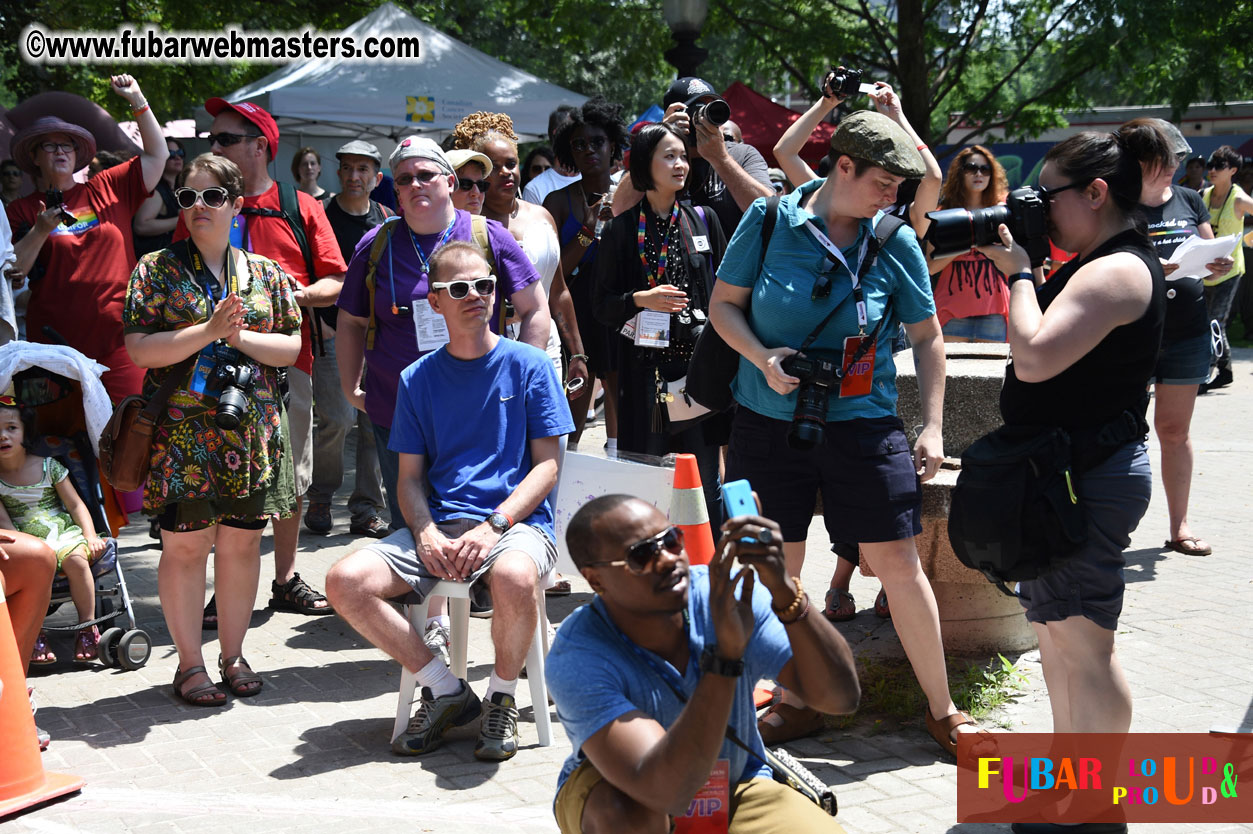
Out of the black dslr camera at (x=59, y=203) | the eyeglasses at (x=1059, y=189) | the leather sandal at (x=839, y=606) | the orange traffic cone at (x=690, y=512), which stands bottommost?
the leather sandal at (x=839, y=606)

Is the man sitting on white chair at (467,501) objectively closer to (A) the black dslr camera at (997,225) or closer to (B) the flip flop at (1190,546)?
(A) the black dslr camera at (997,225)

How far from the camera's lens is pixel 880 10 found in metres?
16.8

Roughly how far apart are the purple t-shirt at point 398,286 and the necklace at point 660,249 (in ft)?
1.66

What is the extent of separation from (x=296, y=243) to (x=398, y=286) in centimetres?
111

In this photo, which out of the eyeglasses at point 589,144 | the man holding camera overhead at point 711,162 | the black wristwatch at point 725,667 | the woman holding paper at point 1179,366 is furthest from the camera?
the eyeglasses at point 589,144

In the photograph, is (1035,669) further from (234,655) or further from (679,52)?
(679,52)

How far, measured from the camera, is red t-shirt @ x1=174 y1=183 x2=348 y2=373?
5.86 metres

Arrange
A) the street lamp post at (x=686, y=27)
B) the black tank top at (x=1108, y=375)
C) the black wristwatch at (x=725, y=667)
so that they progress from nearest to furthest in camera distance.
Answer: the black wristwatch at (x=725, y=667) < the black tank top at (x=1108, y=375) < the street lamp post at (x=686, y=27)

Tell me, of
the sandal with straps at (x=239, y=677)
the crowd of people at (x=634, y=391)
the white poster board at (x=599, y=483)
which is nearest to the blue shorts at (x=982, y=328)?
the crowd of people at (x=634, y=391)

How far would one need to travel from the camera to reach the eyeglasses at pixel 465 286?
4.50m

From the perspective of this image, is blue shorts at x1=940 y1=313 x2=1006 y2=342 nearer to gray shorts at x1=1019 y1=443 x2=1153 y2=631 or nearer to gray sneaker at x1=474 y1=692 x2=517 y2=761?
gray shorts at x1=1019 y1=443 x2=1153 y2=631

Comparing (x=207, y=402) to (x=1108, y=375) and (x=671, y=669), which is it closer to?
(x=671, y=669)

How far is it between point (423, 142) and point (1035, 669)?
10.9 ft

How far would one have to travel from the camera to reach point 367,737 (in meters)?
4.60
